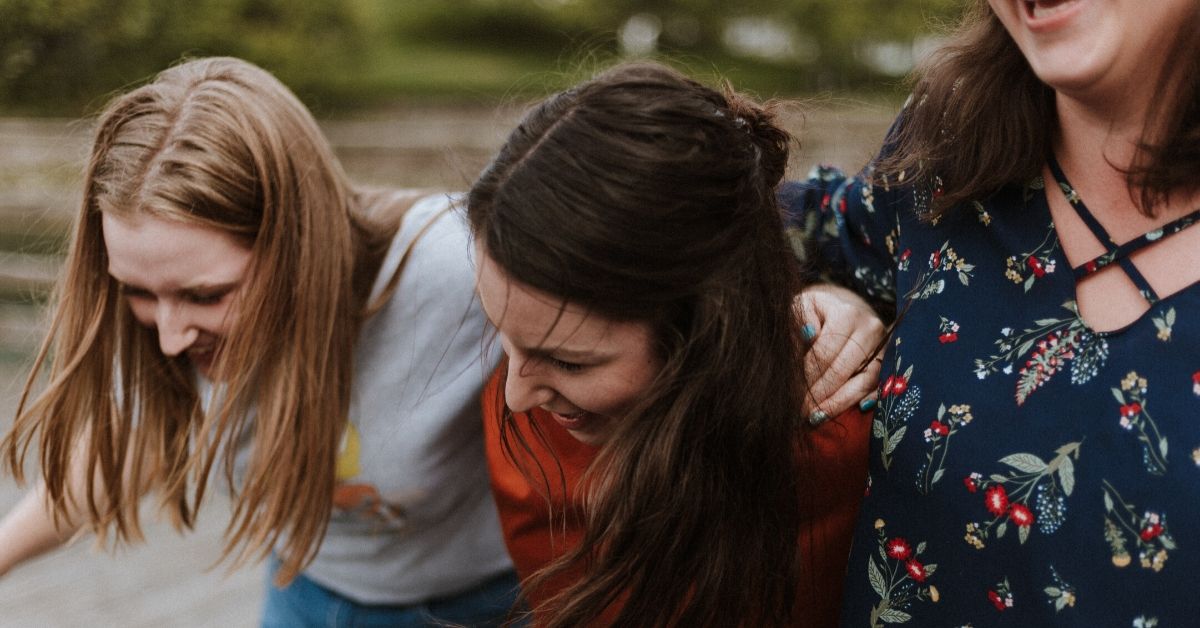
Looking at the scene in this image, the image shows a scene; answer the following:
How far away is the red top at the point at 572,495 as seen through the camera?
1.58 metres

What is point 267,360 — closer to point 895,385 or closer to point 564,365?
point 564,365

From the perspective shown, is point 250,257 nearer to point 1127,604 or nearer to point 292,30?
point 1127,604

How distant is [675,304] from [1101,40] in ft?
1.86

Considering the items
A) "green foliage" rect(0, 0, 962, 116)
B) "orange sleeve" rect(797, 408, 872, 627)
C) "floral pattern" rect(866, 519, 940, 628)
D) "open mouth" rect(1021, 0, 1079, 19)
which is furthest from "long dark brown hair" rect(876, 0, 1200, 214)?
"green foliage" rect(0, 0, 962, 116)

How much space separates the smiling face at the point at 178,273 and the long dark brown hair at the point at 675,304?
663mm

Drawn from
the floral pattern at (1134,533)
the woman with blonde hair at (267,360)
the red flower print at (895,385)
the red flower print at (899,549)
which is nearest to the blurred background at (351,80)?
the woman with blonde hair at (267,360)

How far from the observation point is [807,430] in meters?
1.58

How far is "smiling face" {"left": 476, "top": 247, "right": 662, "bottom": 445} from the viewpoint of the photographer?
4.64 feet

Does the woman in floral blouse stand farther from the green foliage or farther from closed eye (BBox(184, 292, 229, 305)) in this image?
the green foliage

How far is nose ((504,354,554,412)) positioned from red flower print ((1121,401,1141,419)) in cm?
68

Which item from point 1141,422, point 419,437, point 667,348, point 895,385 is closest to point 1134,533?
point 1141,422

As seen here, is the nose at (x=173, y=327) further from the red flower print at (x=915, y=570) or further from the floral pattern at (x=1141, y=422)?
the floral pattern at (x=1141, y=422)

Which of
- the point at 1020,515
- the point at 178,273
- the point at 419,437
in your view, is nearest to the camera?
the point at 1020,515

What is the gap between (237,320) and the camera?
198 cm
